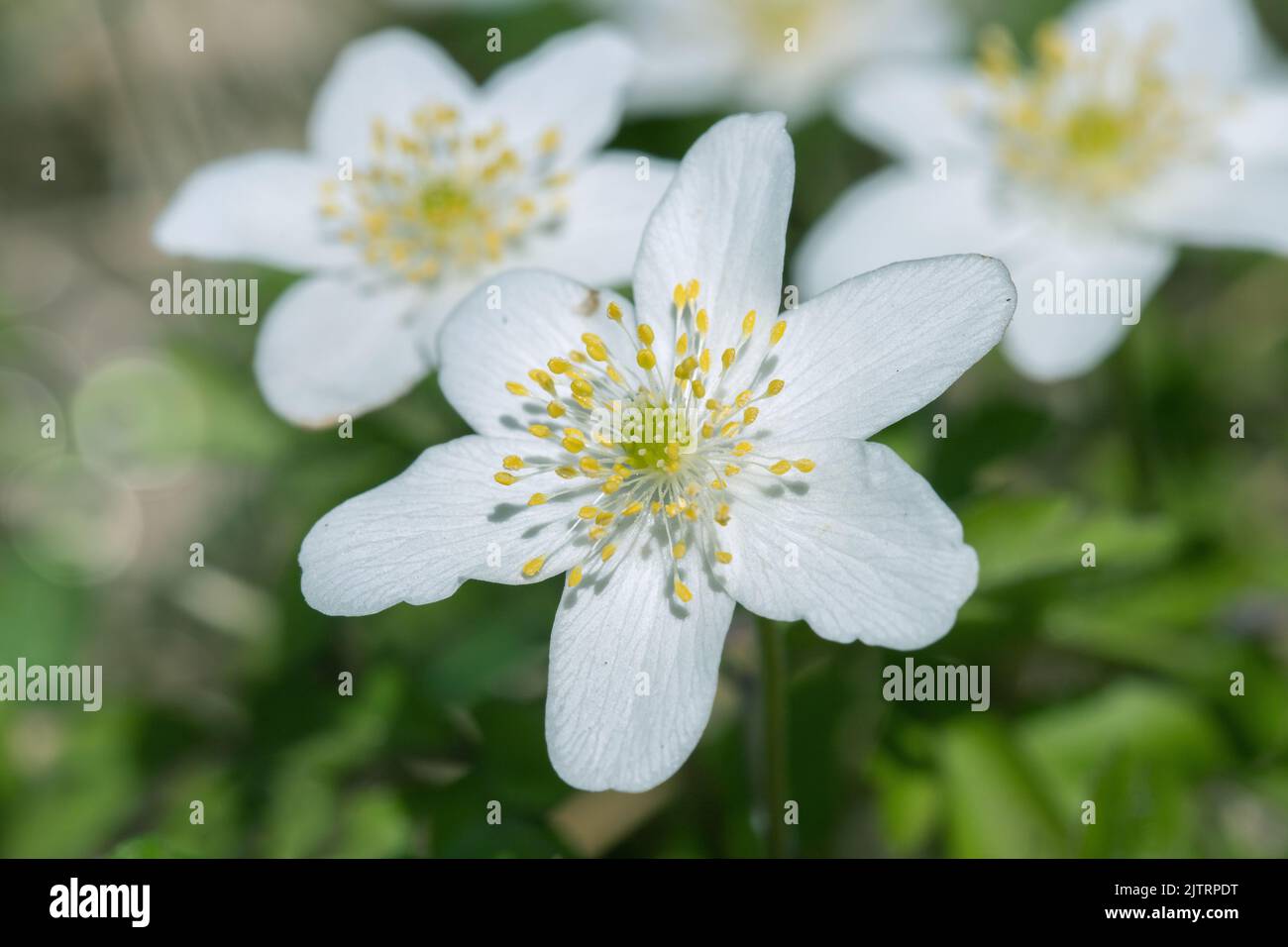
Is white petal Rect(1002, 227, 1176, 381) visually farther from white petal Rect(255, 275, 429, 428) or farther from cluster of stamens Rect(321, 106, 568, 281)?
white petal Rect(255, 275, 429, 428)

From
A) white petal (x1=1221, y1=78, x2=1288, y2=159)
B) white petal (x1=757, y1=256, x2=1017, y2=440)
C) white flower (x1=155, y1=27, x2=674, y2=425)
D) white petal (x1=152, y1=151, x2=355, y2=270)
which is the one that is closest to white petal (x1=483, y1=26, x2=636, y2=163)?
white flower (x1=155, y1=27, x2=674, y2=425)

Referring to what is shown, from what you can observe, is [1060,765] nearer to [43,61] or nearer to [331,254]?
[331,254]

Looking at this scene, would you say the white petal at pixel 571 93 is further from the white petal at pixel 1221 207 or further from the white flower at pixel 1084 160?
the white petal at pixel 1221 207

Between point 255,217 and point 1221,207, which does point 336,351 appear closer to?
point 255,217

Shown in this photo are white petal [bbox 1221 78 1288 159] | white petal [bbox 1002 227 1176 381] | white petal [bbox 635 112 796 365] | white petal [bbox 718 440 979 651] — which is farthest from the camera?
white petal [bbox 1221 78 1288 159]

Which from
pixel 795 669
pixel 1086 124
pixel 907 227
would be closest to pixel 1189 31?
pixel 1086 124

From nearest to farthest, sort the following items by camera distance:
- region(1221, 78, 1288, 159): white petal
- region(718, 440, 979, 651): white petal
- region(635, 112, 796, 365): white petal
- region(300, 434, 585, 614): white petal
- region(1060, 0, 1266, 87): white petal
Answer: region(718, 440, 979, 651): white petal < region(300, 434, 585, 614): white petal < region(635, 112, 796, 365): white petal < region(1221, 78, 1288, 159): white petal < region(1060, 0, 1266, 87): white petal
